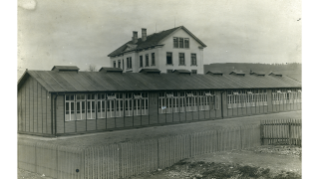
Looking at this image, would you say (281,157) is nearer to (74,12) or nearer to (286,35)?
(286,35)

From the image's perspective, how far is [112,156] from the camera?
7.94 metres

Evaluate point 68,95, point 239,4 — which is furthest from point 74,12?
point 239,4

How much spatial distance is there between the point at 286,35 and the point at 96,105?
26.3ft

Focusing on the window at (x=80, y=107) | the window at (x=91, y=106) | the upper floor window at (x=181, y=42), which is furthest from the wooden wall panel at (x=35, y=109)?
the upper floor window at (x=181, y=42)

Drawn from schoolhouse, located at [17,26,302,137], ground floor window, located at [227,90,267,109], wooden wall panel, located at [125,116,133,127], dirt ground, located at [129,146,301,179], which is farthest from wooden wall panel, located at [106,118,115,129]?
ground floor window, located at [227,90,267,109]

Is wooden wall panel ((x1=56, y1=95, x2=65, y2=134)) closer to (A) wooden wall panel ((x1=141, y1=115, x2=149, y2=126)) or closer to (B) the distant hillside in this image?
(A) wooden wall panel ((x1=141, y1=115, x2=149, y2=126))

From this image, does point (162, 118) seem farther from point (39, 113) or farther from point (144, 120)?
point (39, 113)

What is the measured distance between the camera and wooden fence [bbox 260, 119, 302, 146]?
11.3 m

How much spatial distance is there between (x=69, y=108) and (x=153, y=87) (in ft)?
10.2

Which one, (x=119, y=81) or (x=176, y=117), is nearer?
(x=119, y=81)

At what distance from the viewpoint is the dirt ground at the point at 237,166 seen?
28.5 ft

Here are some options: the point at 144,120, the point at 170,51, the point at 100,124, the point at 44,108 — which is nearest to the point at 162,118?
the point at 144,120

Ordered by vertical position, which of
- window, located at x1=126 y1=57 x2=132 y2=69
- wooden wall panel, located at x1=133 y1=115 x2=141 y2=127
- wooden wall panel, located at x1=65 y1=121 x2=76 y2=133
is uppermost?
window, located at x1=126 y1=57 x2=132 y2=69

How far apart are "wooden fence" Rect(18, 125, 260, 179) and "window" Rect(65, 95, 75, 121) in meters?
1.63
